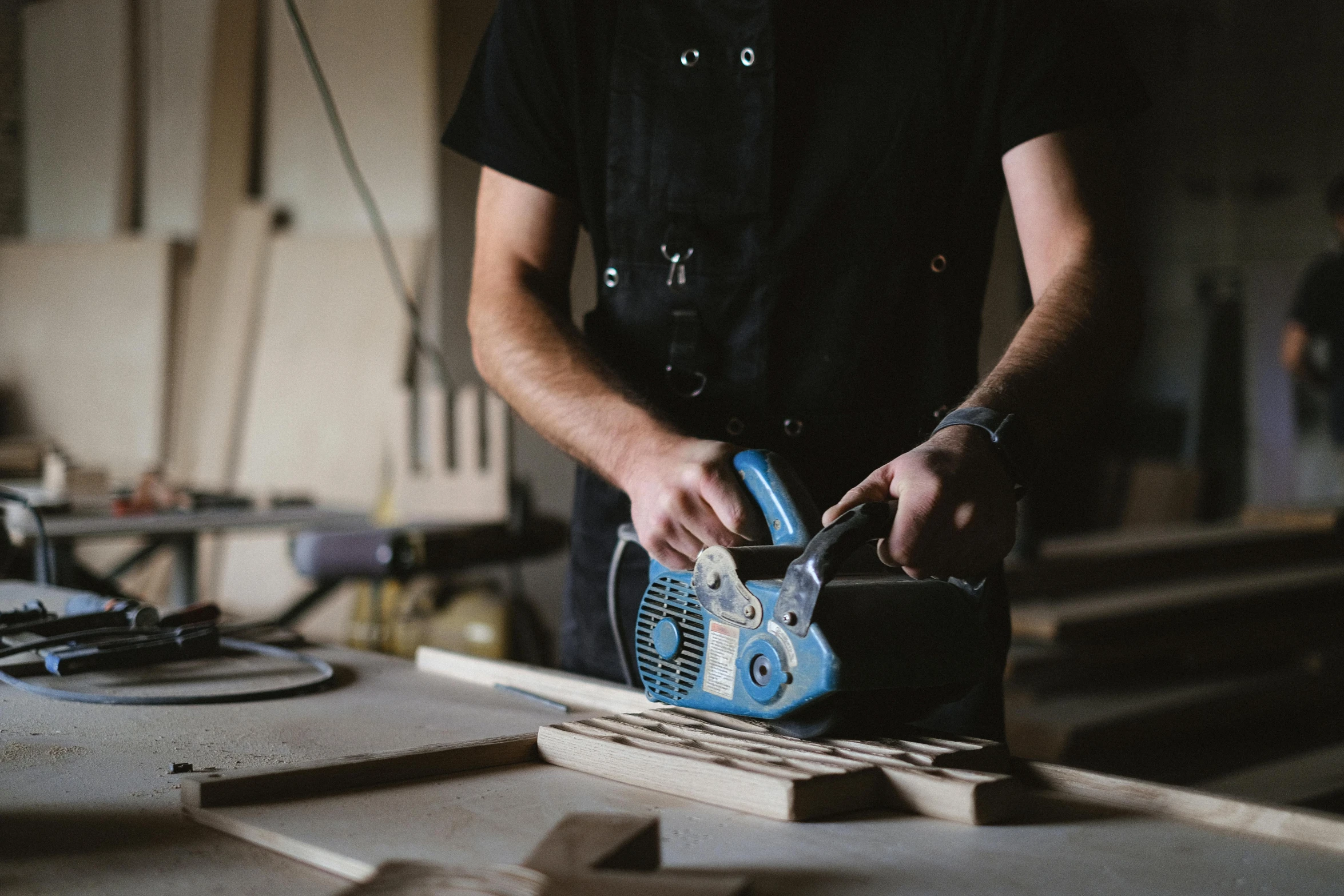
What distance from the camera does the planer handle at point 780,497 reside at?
1088 mm

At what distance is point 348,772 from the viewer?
36.2 inches

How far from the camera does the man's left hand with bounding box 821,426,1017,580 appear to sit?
1.02 metres

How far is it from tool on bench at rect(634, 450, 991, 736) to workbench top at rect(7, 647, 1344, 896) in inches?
5.3

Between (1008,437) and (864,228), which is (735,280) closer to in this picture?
(864,228)

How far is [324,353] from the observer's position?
496 centimetres

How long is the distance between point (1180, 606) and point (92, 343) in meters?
4.68

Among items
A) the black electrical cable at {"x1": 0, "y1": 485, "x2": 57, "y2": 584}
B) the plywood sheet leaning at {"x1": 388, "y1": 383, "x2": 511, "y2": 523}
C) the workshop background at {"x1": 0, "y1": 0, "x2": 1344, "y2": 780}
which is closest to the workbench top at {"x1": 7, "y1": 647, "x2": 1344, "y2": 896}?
the black electrical cable at {"x1": 0, "y1": 485, "x2": 57, "y2": 584}

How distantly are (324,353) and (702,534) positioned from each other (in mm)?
4098

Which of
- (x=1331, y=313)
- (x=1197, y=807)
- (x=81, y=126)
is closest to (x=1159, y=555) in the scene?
(x=1331, y=313)

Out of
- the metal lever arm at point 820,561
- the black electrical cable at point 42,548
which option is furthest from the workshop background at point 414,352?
the metal lever arm at point 820,561

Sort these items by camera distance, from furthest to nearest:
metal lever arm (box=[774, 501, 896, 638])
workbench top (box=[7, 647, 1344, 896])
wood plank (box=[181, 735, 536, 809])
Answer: metal lever arm (box=[774, 501, 896, 638])
wood plank (box=[181, 735, 536, 809])
workbench top (box=[7, 647, 1344, 896])

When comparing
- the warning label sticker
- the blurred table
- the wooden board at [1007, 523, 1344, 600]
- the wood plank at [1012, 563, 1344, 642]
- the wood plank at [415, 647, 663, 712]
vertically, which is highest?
the warning label sticker

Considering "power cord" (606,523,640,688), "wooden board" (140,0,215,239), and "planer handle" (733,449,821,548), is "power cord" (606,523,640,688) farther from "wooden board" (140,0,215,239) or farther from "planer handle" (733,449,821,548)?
"wooden board" (140,0,215,239)

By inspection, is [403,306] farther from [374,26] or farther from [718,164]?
[718,164]
